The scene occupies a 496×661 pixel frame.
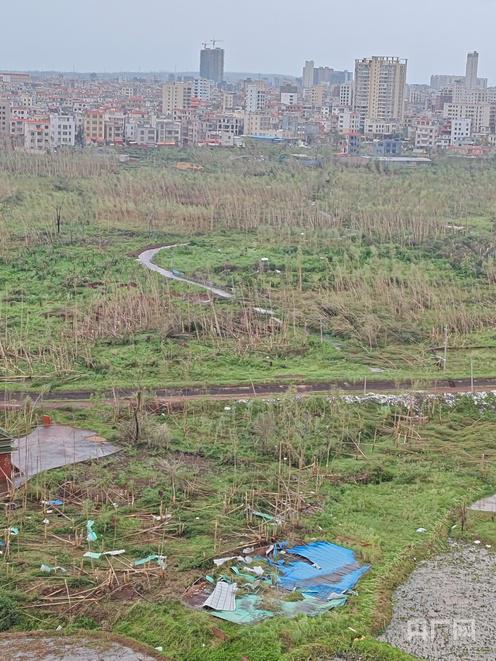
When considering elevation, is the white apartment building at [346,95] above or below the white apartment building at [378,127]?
above

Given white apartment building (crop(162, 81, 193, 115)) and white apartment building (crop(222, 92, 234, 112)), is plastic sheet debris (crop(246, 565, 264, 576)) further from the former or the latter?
white apartment building (crop(222, 92, 234, 112))

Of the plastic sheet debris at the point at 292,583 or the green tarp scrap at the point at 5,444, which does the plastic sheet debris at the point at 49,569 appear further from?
the green tarp scrap at the point at 5,444

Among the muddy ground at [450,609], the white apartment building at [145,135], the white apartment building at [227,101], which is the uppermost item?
the white apartment building at [227,101]

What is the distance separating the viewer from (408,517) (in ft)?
32.7

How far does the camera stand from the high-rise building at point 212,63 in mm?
126125

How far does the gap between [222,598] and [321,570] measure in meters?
1.00

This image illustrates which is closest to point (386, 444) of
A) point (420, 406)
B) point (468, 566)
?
point (420, 406)

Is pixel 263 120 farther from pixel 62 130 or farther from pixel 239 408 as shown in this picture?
pixel 239 408

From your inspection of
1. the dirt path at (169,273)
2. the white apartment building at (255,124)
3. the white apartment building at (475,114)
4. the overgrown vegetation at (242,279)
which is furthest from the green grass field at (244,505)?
the white apartment building at (475,114)

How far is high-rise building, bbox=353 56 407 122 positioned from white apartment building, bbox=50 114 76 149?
2705cm

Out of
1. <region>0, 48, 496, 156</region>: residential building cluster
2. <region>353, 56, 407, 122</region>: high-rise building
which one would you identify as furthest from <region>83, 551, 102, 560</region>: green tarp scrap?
<region>353, 56, 407, 122</region>: high-rise building

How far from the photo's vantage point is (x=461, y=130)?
60156mm

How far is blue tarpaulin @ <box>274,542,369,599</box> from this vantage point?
27.5 feet

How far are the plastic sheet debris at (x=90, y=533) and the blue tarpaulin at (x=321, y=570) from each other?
1516mm
